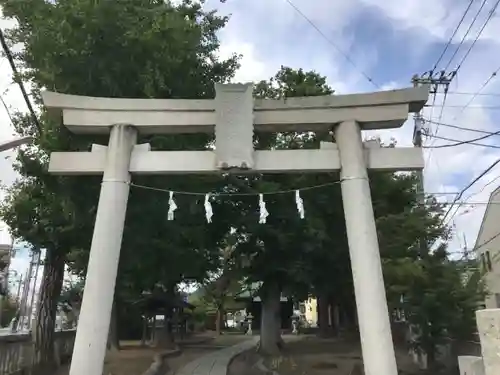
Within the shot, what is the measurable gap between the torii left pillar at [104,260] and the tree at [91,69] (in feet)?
8.69

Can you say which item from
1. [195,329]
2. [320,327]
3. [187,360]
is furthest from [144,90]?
[195,329]

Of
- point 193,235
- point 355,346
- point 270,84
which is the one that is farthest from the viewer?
point 355,346

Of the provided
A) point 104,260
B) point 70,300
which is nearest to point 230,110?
point 104,260

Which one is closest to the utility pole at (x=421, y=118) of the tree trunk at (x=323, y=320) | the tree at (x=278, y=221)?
the tree at (x=278, y=221)

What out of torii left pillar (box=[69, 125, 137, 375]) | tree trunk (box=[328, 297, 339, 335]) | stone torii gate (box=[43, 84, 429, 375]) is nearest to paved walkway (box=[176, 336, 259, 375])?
torii left pillar (box=[69, 125, 137, 375])

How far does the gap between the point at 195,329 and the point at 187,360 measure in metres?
27.5

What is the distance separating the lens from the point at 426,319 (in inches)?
545

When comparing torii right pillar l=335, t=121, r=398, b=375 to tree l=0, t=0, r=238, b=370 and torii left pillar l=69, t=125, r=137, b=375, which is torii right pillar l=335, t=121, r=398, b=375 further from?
tree l=0, t=0, r=238, b=370

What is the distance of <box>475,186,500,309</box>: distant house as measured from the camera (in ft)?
82.5

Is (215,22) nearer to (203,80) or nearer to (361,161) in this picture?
(203,80)

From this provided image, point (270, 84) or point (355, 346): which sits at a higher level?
point (270, 84)

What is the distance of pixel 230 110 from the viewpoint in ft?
29.5

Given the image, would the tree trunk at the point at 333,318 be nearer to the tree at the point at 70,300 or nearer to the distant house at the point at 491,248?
the distant house at the point at 491,248

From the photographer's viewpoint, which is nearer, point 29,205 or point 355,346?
point 29,205
